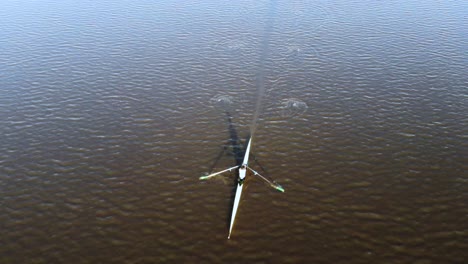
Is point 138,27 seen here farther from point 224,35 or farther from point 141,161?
point 141,161

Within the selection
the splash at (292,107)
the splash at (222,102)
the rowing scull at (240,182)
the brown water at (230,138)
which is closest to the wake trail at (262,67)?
the brown water at (230,138)

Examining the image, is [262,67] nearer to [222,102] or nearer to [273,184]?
[222,102]

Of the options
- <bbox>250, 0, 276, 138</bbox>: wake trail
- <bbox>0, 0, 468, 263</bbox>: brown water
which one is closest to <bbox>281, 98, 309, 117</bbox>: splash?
<bbox>0, 0, 468, 263</bbox>: brown water

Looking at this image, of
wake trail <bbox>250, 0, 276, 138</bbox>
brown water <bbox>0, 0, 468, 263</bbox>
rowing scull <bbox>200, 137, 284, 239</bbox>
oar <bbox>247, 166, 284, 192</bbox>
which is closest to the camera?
brown water <bbox>0, 0, 468, 263</bbox>

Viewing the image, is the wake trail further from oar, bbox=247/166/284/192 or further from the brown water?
oar, bbox=247/166/284/192


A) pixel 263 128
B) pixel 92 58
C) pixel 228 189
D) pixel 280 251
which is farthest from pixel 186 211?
pixel 92 58

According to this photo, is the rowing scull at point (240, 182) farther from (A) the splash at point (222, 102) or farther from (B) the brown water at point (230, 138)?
(A) the splash at point (222, 102)
